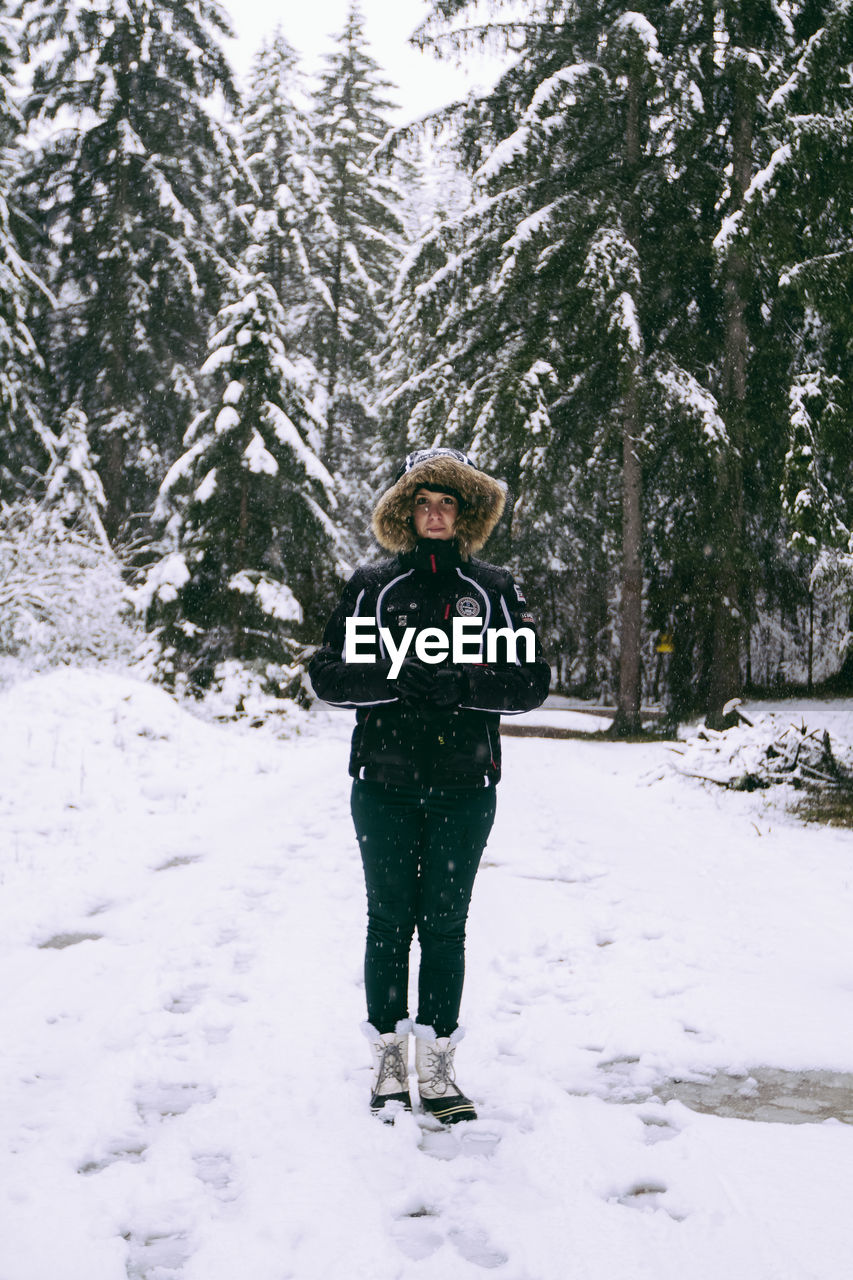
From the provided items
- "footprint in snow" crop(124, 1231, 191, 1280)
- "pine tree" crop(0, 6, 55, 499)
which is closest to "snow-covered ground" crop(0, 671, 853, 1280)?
"footprint in snow" crop(124, 1231, 191, 1280)

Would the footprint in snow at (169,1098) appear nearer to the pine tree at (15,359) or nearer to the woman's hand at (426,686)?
the woman's hand at (426,686)

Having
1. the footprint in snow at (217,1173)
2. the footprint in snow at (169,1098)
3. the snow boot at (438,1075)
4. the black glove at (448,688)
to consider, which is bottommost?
the footprint in snow at (169,1098)

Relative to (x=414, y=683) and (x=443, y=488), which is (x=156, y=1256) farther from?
(x=443, y=488)

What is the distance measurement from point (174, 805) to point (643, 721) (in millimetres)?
10031

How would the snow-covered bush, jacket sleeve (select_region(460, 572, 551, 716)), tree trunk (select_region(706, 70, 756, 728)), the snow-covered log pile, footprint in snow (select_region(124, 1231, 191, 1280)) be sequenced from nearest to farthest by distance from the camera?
footprint in snow (select_region(124, 1231, 191, 1280)) → jacket sleeve (select_region(460, 572, 551, 716)) → the snow-covered log pile → the snow-covered bush → tree trunk (select_region(706, 70, 756, 728))

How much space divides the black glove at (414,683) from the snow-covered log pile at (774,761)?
266 inches

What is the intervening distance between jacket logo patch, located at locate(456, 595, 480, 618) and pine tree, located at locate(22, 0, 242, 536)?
645 inches

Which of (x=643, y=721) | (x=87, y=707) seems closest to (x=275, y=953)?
(x=87, y=707)

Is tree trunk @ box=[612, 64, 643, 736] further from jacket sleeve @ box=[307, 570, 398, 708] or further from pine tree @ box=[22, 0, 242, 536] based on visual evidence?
jacket sleeve @ box=[307, 570, 398, 708]

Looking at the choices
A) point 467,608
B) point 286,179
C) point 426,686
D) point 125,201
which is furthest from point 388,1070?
point 286,179

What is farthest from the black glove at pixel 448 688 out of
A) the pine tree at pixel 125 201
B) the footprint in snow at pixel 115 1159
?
the pine tree at pixel 125 201

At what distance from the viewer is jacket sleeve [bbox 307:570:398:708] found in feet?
9.64

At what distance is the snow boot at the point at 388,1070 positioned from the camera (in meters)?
2.96

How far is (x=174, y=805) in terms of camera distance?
774 centimetres
